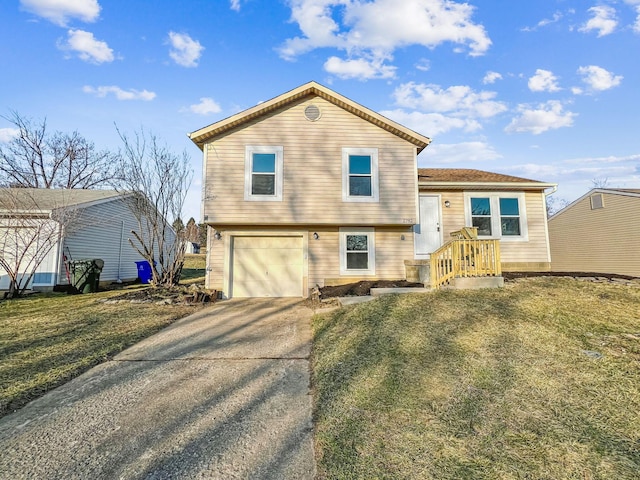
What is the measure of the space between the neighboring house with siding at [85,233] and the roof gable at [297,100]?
6640 mm

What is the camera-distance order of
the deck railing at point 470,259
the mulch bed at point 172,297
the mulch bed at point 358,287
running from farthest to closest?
the mulch bed at point 172,297, the mulch bed at point 358,287, the deck railing at point 470,259

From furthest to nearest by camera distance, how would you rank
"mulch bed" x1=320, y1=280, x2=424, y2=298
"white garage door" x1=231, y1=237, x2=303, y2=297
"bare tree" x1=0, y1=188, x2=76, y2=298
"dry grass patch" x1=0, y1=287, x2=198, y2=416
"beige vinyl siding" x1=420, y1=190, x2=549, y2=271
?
"beige vinyl siding" x1=420, y1=190, x2=549, y2=271 → "bare tree" x1=0, y1=188, x2=76, y2=298 → "white garage door" x1=231, y1=237, x2=303, y2=297 → "mulch bed" x1=320, y1=280, x2=424, y2=298 → "dry grass patch" x1=0, y1=287, x2=198, y2=416

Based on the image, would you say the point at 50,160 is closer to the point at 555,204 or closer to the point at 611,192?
the point at 611,192

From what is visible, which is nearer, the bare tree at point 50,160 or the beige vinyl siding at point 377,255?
the beige vinyl siding at point 377,255

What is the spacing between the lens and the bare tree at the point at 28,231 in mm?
10078

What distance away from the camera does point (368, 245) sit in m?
9.66

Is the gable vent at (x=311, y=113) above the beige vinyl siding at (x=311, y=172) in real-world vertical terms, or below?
above

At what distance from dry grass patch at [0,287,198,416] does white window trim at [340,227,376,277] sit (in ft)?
15.1

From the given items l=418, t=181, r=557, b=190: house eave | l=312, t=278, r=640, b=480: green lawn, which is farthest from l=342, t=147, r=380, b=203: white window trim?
l=312, t=278, r=640, b=480: green lawn

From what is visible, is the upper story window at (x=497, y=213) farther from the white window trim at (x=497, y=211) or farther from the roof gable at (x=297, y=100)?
the roof gable at (x=297, y=100)

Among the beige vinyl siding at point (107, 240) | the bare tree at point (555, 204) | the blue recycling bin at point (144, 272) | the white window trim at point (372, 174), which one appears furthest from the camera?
the bare tree at point (555, 204)

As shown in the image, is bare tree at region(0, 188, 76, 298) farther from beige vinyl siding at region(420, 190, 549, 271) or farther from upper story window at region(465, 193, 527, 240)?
upper story window at region(465, 193, 527, 240)

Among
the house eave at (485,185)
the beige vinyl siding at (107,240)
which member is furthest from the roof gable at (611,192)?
the beige vinyl siding at (107,240)

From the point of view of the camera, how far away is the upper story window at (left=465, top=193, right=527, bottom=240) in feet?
34.0
